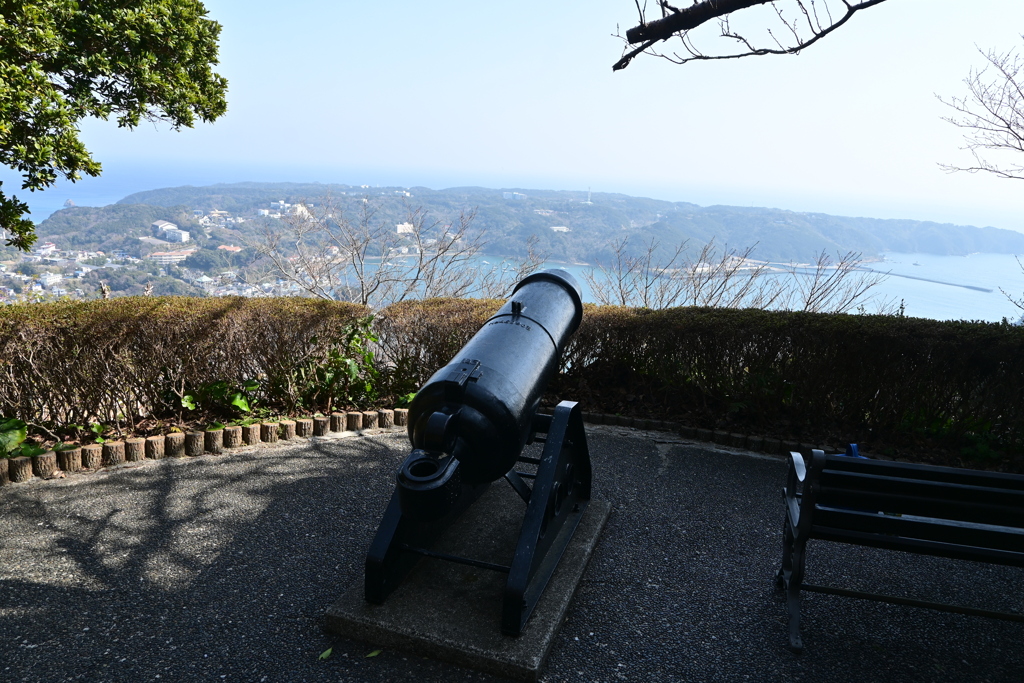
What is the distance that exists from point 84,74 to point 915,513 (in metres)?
6.67

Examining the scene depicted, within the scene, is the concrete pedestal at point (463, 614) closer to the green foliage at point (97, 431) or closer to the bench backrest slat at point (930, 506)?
the bench backrest slat at point (930, 506)

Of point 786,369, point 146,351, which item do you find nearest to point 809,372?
point 786,369

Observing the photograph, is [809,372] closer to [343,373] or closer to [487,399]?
[487,399]

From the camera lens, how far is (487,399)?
2816mm

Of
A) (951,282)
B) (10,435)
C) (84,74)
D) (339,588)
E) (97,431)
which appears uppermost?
(84,74)

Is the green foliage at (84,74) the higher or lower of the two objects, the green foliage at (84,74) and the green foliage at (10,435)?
the higher

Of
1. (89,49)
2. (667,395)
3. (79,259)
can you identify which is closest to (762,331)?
(667,395)

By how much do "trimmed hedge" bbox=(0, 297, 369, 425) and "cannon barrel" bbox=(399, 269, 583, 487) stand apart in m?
2.72

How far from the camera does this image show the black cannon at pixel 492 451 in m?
2.63

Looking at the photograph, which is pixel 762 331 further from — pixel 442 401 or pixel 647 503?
Answer: pixel 442 401

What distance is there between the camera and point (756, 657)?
2.84m

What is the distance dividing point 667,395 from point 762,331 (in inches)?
41.2

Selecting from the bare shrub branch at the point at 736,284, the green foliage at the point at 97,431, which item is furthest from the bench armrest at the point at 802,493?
the bare shrub branch at the point at 736,284

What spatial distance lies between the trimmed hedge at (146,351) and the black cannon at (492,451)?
260 cm
